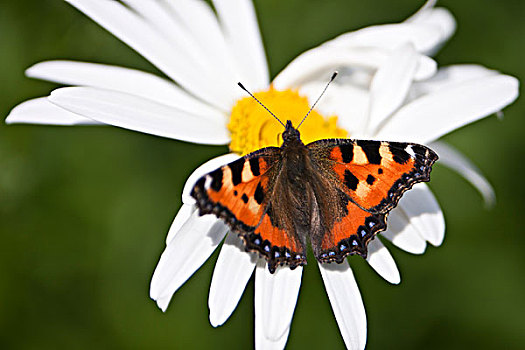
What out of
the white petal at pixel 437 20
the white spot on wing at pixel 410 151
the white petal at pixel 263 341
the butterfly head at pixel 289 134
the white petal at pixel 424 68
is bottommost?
the white petal at pixel 263 341

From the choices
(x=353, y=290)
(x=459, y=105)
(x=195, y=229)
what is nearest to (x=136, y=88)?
(x=195, y=229)

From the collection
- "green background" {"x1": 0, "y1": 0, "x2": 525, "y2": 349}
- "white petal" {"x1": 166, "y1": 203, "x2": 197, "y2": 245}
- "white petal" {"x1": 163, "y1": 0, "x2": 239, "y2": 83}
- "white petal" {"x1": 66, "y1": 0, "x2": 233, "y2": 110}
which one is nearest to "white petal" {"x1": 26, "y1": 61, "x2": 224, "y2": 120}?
"white petal" {"x1": 66, "y1": 0, "x2": 233, "y2": 110}

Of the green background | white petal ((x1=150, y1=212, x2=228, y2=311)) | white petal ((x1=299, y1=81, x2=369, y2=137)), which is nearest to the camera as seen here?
white petal ((x1=150, y1=212, x2=228, y2=311))

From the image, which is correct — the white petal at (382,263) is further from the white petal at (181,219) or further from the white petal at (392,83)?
the white petal at (181,219)

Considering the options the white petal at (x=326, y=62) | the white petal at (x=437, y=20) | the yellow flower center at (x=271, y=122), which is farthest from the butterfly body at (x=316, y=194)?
the white petal at (x=437, y=20)

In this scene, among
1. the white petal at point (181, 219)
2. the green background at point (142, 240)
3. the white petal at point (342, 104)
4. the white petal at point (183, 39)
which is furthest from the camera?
the green background at point (142, 240)

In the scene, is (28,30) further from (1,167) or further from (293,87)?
(293,87)

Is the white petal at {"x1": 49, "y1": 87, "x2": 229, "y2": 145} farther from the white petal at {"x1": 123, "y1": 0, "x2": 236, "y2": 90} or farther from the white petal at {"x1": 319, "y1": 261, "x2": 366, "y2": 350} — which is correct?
the white petal at {"x1": 319, "y1": 261, "x2": 366, "y2": 350}
